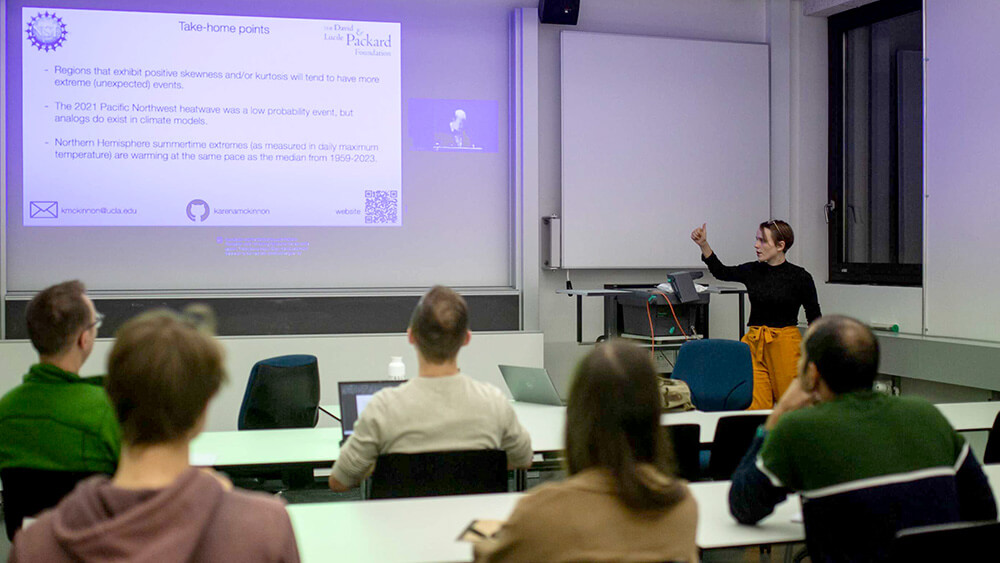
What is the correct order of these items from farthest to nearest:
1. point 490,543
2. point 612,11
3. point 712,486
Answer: point 612,11, point 712,486, point 490,543

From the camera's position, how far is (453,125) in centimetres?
582

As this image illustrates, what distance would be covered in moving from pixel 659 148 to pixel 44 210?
390 cm

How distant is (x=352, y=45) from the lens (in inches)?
221

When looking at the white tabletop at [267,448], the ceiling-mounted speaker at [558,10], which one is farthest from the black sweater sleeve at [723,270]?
the white tabletop at [267,448]

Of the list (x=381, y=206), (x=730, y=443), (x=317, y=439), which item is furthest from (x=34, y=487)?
(x=381, y=206)

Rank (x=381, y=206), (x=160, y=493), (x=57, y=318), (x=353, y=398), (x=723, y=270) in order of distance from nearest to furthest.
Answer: (x=160, y=493) < (x=57, y=318) < (x=353, y=398) < (x=723, y=270) < (x=381, y=206)

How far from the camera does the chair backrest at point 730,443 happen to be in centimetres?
308

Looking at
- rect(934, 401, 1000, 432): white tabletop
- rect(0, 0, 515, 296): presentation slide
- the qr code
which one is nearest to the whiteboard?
rect(0, 0, 515, 296): presentation slide

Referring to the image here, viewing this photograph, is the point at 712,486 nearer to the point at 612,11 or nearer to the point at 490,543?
the point at 490,543

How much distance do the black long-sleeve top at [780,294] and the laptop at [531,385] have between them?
4.94 feet

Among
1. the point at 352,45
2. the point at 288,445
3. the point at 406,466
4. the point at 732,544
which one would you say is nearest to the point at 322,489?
the point at 288,445

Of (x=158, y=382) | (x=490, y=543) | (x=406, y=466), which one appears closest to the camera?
(x=158, y=382)

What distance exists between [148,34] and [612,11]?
3007 millimetres

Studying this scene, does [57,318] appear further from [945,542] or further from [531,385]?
[531,385]
